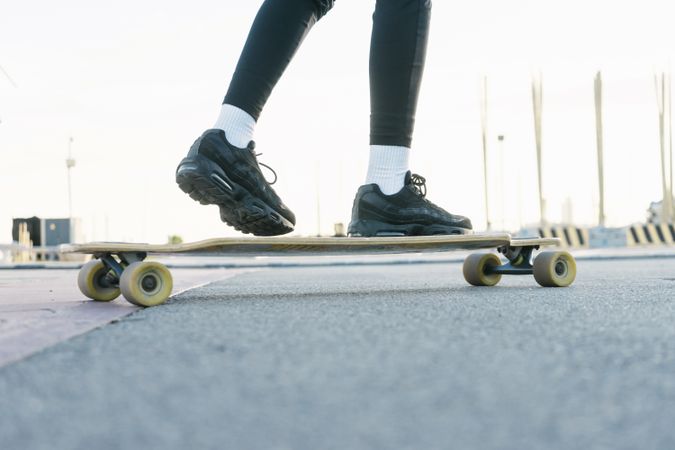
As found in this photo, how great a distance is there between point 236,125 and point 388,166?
0.55m

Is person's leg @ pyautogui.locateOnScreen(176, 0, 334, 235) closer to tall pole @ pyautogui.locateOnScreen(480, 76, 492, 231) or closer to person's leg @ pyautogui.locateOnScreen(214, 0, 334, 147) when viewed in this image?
person's leg @ pyautogui.locateOnScreen(214, 0, 334, 147)

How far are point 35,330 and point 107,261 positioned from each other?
3.03ft

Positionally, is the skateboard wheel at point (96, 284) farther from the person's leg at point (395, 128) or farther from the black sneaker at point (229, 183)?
the person's leg at point (395, 128)

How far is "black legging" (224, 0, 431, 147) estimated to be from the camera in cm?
242

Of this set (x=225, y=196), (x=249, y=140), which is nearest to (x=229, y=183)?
(x=225, y=196)

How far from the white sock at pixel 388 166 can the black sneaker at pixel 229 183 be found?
1.31 ft

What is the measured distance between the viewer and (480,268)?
305cm

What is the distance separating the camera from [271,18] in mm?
2428

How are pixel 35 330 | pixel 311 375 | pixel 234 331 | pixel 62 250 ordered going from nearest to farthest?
pixel 311 375 < pixel 234 331 < pixel 35 330 < pixel 62 250

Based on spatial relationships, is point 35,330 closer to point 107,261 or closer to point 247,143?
point 107,261

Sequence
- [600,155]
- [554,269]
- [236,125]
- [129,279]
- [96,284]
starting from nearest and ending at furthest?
[129,279]
[236,125]
[96,284]
[554,269]
[600,155]

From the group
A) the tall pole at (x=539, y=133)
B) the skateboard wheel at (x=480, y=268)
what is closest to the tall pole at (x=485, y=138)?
the tall pole at (x=539, y=133)

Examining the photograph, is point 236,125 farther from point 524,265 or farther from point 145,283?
point 524,265

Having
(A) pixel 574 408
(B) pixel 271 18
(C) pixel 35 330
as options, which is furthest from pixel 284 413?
(B) pixel 271 18
